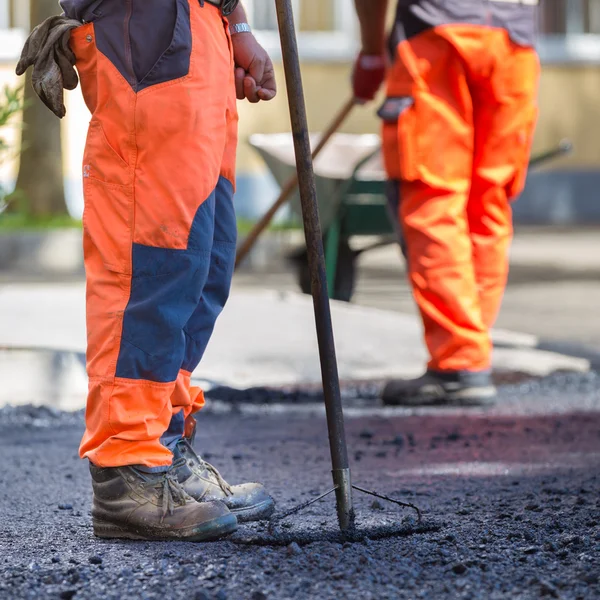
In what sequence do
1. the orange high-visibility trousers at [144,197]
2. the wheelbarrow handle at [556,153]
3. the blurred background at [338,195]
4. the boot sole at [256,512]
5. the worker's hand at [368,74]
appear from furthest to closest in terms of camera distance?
the blurred background at [338,195] → the wheelbarrow handle at [556,153] → the worker's hand at [368,74] → the boot sole at [256,512] → the orange high-visibility trousers at [144,197]

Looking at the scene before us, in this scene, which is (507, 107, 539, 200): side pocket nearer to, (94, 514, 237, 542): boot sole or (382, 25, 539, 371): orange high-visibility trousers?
(382, 25, 539, 371): orange high-visibility trousers

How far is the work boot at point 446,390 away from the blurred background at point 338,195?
46.0 inches

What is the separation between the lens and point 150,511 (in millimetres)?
2582

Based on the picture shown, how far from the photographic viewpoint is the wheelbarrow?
22.4 feet

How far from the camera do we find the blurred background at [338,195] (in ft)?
22.9

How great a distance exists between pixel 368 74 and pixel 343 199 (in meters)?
1.45

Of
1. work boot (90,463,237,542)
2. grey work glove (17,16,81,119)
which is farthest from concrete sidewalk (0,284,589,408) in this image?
grey work glove (17,16,81,119)

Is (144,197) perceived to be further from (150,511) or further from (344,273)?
(344,273)

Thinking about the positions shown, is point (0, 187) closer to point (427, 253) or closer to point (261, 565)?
point (427, 253)

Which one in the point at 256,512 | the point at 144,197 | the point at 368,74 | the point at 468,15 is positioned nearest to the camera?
the point at 144,197

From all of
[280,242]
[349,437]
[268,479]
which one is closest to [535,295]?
[280,242]

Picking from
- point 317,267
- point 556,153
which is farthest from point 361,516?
point 556,153

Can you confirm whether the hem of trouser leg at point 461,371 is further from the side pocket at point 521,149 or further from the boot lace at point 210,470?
the boot lace at point 210,470

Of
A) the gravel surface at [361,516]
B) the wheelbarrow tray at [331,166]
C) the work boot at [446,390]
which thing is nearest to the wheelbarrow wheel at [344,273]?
the wheelbarrow tray at [331,166]
